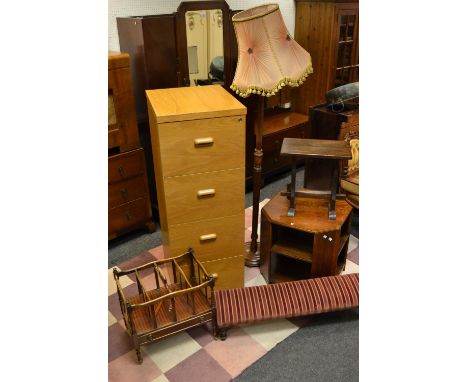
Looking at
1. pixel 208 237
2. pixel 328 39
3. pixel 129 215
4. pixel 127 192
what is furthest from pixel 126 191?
pixel 328 39

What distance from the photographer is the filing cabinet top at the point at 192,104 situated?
1.59 meters

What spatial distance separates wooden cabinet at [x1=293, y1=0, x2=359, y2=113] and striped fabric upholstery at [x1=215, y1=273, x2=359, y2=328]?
1.87 meters

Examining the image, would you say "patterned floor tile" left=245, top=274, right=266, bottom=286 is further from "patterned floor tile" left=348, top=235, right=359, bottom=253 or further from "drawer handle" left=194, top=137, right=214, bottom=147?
"drawer handle" left=194, top=137, right=214, bottom=147

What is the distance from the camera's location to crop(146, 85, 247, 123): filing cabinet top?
159cm

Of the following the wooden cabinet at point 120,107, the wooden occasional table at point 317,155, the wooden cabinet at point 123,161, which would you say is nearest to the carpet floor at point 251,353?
the wooden occasional table at point 317,155

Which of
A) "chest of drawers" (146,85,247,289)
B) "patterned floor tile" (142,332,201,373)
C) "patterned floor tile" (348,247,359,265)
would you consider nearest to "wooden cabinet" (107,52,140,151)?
"chest of drawers" (146,85,247,289)

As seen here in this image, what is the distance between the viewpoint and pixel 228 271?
2.00 meters

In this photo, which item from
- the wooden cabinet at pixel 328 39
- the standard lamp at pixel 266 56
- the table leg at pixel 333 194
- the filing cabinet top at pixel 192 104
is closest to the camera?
the filing cabinet top at pixel 192 104

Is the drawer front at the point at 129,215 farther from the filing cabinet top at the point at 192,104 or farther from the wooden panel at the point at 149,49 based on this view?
the filing cabinet top at the point at 192,104

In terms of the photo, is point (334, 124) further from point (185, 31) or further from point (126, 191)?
point (126, 191)

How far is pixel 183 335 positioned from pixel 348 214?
0.99m

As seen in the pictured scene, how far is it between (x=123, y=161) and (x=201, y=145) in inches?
31.4

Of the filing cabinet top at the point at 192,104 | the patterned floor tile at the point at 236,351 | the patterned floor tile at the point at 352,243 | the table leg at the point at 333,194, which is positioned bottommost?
the patterned floor tile at the point at 236,351

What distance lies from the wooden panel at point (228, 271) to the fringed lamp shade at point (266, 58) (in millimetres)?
817
